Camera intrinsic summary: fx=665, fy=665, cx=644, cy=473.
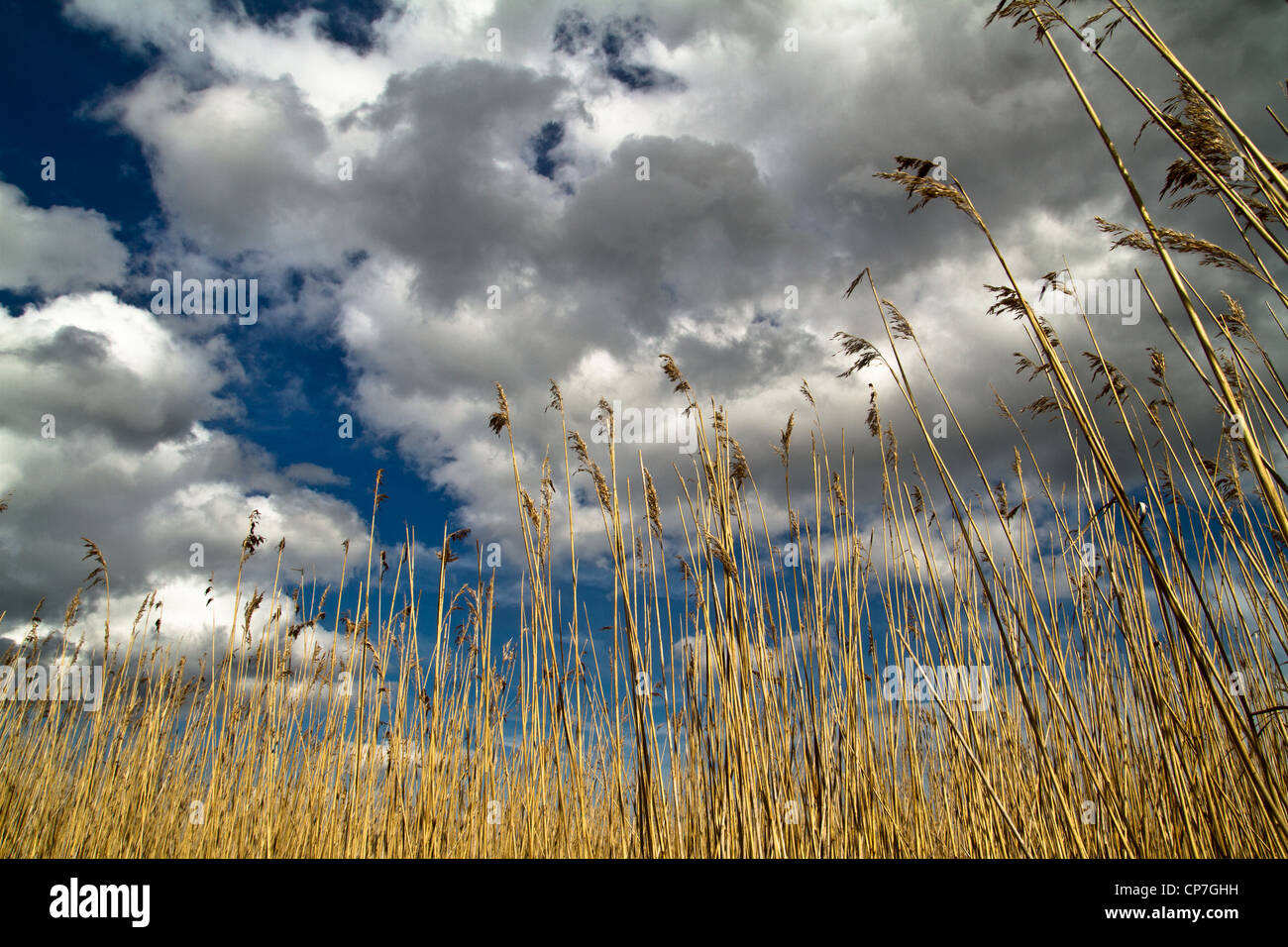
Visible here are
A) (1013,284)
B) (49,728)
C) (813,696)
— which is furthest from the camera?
(49,728)

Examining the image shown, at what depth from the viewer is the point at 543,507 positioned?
2.56 meters

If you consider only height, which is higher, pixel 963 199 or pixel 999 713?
pixel 963 199

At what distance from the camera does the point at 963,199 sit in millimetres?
1457

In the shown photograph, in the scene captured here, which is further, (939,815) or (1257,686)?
(939,815)
